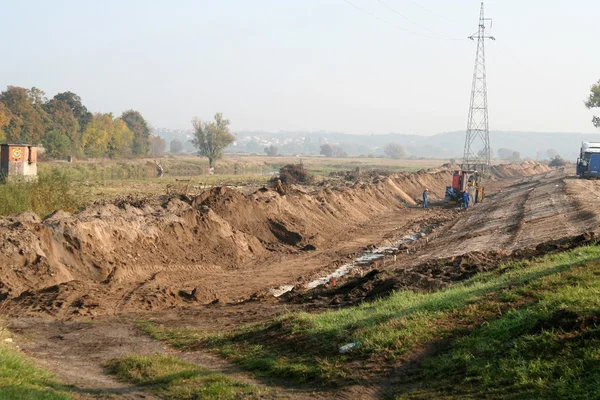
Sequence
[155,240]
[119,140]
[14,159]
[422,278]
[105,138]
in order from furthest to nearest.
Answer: [119,140] < [105,138] < [14,159] < [155,240] < [422,278]

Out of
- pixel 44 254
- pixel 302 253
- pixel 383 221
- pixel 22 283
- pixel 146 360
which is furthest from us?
pixel 383 221

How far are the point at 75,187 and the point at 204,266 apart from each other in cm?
927

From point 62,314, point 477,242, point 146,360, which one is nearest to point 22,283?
point 62,314

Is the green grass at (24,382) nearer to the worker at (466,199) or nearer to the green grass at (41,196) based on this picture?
the green grass at (41,196)

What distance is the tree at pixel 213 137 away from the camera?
3716 inches

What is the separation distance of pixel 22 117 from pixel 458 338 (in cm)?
7882

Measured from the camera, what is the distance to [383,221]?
4238cm

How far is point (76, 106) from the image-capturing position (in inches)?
3971

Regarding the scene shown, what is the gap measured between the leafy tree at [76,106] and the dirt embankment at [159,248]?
69063 mm

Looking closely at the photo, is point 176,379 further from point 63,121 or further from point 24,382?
point 63,121

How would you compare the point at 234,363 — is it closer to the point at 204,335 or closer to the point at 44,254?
the point at 204,335

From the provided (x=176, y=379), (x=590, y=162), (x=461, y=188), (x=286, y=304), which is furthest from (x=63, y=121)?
(x=176, y=379)

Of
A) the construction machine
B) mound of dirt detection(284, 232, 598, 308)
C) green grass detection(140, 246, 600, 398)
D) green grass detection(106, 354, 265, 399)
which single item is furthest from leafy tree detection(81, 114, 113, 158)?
green grass detection(106, 354, 265, 399)

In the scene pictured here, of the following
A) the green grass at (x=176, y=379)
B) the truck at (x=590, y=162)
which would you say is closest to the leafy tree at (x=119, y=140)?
the truck at (x=590, y=162)
